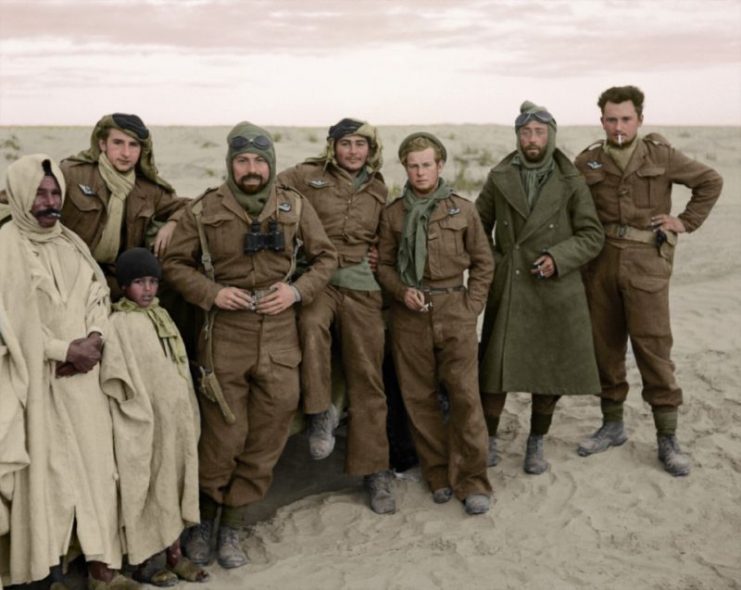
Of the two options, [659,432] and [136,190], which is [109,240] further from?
[659,432]

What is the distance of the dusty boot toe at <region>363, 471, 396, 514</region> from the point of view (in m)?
6.06

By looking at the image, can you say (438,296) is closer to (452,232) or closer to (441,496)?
(452,232)

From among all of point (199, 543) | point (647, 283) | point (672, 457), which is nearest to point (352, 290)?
A: point (199, 543)

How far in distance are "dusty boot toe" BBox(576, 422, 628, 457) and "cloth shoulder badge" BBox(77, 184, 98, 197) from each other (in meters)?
3.77

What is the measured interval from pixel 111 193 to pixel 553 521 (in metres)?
3.32

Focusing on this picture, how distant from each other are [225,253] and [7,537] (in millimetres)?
1844

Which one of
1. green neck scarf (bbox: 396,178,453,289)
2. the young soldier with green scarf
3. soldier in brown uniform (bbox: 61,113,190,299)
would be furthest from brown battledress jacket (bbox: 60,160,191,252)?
the young soldier with green scarf

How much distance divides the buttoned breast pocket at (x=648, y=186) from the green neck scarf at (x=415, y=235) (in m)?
1.30

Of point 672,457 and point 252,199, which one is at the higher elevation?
point 252,199

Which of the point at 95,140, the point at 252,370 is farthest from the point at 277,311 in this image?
the point at 95,140

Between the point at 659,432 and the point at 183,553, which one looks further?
the point at 659,432

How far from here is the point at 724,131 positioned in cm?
3741

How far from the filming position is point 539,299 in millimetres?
6215

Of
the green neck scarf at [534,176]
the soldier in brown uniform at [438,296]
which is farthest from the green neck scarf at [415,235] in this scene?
the green neck scarf at [534,176]
